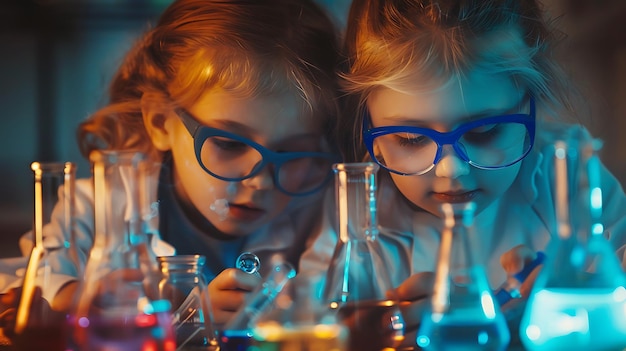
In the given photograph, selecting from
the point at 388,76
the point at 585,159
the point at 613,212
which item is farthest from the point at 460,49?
the point at 613,212

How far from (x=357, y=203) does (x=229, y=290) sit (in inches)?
13.8

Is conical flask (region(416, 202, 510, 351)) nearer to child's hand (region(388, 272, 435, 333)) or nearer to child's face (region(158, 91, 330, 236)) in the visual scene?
child's hand (region(388, 272, 435, 333))

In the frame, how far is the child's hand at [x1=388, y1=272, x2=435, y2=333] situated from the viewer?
121 centimetres

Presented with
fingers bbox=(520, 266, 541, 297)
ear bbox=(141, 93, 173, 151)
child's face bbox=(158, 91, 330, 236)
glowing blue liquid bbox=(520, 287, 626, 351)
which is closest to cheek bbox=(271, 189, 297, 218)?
child's face bbox=(158, 91, 330, 236)

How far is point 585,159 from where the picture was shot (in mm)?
1172

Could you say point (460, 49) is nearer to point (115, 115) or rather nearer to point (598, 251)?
point (598, 251)

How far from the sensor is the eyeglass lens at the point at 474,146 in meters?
1.33

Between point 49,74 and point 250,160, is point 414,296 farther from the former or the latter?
point 49,74

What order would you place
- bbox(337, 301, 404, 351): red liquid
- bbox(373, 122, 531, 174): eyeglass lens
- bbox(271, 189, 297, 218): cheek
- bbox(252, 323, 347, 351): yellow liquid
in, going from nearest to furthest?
bbox(252, 323, 347, 351): yellow liquid
bbox(337, 301, 404, 351): red liquid
bbox(373, 122, 531, 174): eyeglass lens
bbox(271, 189, 297, 218): cheek

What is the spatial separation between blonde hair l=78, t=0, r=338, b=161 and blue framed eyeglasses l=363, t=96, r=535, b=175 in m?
0.13

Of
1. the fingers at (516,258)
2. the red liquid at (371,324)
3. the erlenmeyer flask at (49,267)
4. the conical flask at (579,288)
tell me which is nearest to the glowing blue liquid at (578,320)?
the conical flask at (579,288)

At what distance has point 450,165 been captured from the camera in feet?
4.33

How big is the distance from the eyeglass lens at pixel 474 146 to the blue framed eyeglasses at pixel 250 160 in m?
0.13

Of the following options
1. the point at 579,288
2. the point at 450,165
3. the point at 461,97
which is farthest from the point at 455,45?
the point at 579,288
